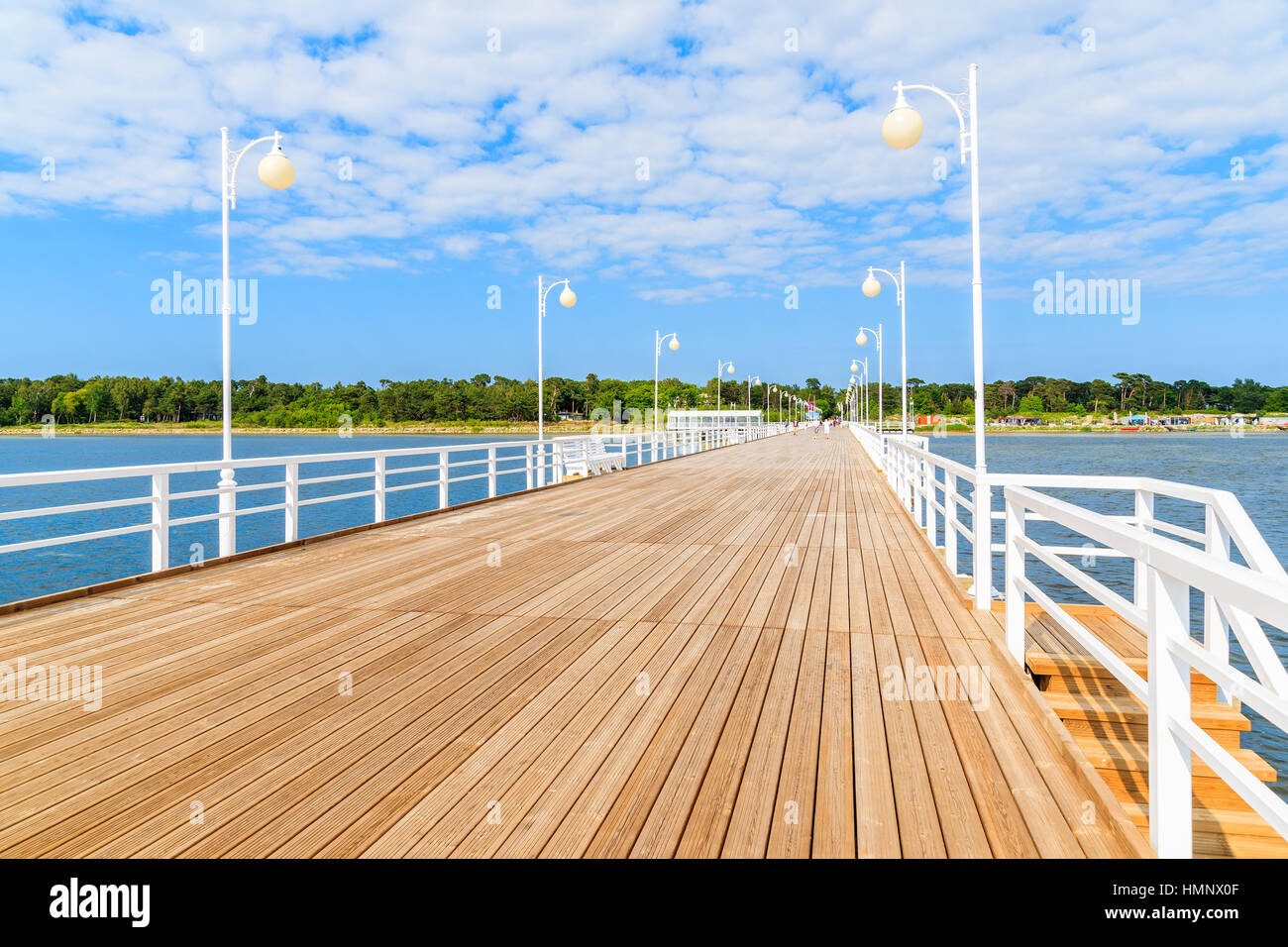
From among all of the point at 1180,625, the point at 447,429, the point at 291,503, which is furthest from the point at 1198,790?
the point at 447,429

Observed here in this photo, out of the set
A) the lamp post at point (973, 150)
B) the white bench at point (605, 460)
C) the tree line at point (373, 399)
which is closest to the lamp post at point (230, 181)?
the lamp post at point (973, 150)

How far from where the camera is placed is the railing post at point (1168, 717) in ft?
6.52

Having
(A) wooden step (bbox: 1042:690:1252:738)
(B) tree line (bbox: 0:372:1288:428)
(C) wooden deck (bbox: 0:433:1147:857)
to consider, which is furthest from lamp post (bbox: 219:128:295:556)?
(B) tree line (bbox: 0:372:1288:428)

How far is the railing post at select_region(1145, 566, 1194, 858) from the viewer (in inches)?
78.2

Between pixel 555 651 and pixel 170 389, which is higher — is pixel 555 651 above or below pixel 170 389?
below

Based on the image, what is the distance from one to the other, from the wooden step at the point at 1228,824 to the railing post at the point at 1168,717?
1.03 meters

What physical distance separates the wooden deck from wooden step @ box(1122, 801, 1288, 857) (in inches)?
28.4

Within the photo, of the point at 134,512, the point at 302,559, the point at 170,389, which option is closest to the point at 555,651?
the point at 302,559

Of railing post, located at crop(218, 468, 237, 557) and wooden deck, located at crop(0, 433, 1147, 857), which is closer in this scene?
wooden deck, located at crop(0, 433, 1147, 857)

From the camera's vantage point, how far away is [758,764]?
2.55 meters

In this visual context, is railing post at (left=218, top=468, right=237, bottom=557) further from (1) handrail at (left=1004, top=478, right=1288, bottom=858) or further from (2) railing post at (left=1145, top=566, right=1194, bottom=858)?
(2) railing post at (left=1145, top=566, right=1194, bottom=858)

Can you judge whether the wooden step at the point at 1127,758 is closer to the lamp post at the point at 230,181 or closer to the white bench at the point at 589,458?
the lamp post at the point at 230,181

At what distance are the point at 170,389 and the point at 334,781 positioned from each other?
398 ft

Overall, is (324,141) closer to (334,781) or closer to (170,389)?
(334,781)
